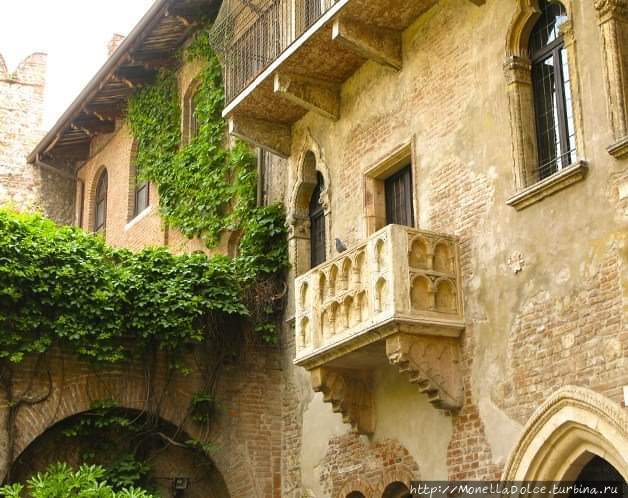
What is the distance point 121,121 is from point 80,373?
8.60m

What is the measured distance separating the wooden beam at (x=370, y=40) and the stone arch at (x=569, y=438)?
16.1 feet

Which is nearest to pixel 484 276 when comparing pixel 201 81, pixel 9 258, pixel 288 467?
pixel 288 467

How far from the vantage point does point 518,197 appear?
10312 mm

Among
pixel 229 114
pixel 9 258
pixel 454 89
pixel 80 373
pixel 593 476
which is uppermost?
pixel 229 114


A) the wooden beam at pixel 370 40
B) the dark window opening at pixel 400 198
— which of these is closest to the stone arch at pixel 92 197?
the dark window opening at pixel 400 198

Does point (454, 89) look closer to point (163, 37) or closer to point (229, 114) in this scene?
point (229, 114)

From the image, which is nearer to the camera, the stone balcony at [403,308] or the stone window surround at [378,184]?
the stone balcony at [403,308]

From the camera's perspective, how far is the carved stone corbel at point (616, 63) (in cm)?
932

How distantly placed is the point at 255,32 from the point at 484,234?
5.45 metres

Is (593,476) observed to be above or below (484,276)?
below

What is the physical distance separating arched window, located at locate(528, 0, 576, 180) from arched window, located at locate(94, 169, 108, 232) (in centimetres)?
1311

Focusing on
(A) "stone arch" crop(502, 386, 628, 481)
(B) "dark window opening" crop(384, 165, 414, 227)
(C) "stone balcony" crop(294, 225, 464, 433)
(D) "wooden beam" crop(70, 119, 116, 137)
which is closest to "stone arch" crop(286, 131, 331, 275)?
(B) "dark window opening" crop(384, 165, 414, 227)

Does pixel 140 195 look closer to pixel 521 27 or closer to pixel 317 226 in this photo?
pixel 317 226

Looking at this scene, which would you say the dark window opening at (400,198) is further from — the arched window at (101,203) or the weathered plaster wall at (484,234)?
the arched window at (101,203)
